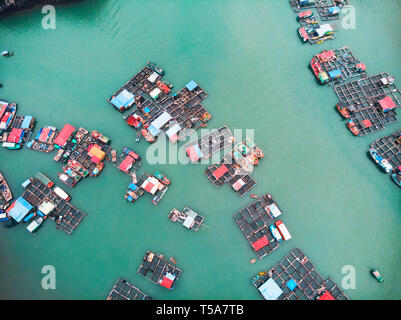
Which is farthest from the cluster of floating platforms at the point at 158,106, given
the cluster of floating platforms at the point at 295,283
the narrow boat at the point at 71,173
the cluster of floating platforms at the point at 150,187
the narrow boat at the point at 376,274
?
the narrow boat at the point at 376,274

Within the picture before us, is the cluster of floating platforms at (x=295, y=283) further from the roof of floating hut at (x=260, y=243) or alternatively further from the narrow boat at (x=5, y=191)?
the narrow boat at (x=5, y=191)

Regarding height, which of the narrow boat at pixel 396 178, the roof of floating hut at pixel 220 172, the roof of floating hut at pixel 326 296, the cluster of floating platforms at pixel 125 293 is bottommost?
the roof of floating hut at pixel 326 296

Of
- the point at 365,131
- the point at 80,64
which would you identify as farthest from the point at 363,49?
the point at 80,64

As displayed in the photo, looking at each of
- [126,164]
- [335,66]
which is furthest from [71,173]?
[335,66]

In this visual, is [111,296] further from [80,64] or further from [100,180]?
[80,64]

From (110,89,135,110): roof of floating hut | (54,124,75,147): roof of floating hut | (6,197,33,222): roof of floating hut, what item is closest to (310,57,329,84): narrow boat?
(110,89,135,110): roof of floating hut

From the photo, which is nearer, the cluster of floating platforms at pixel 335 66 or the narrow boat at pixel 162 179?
the narrow boat at pixel 162 179
